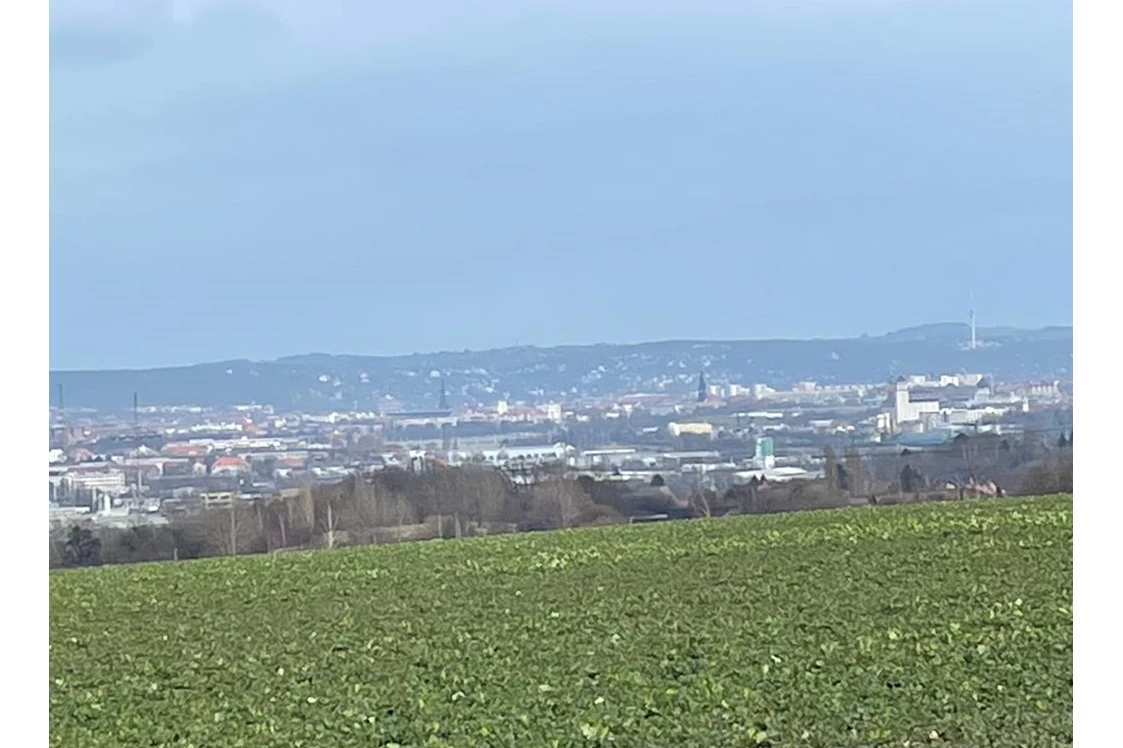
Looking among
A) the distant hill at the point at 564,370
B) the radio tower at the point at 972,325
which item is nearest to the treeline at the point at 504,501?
the distant hill at the point at 564,370

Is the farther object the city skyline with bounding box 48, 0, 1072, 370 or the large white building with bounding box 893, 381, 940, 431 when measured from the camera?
the city skyline with bounding box 48, 0, 1072, 370

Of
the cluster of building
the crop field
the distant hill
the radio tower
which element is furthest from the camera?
the radio tower

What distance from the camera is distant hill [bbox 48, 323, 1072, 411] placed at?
5.84 metres

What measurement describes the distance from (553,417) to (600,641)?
5.83ft

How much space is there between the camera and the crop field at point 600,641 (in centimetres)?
366

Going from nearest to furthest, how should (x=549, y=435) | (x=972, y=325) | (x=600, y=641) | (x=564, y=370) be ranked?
(x=600, y=641) → (x=549, y=435) → (x=564, y=370) → (x=972, y=325)

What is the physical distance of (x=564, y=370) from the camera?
6.29m

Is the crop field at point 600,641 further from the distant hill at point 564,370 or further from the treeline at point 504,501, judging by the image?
the distant hill at point 564,370

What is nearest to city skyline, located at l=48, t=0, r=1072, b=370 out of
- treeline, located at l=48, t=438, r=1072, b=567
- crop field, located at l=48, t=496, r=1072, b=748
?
treeline, located at l=48, t=438, r=1072, b=567

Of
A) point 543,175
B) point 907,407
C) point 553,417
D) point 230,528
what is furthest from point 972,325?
point 230,528

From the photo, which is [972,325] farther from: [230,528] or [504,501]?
[230,528]

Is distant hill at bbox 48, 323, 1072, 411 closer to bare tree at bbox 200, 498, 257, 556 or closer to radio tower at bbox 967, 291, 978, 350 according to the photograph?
radio tower at bbox 967, 291, 978, 350

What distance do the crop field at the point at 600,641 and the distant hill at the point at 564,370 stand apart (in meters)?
0.85

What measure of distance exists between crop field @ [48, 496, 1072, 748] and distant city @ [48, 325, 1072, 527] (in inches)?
12.1
